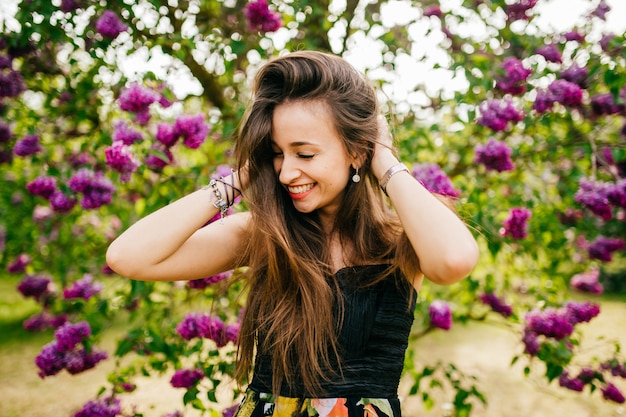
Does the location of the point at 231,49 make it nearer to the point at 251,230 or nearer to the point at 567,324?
the point at 251,230

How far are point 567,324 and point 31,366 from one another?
→ 530cm

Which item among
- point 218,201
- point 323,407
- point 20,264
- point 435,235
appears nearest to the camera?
Result: point 435,235

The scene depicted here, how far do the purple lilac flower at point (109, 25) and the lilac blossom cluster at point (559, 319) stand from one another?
2363 millimetres

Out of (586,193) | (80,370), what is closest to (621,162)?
(586,193)

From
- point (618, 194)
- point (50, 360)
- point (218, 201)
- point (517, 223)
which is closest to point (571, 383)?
point (517, 223)

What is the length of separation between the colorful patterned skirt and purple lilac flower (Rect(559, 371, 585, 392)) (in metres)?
1.43

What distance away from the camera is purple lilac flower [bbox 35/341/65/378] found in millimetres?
2152

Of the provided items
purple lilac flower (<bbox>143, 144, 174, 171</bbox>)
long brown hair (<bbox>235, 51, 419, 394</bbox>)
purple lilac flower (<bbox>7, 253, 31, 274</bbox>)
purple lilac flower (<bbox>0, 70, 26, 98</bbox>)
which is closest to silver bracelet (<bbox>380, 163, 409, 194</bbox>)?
long brown hair (<bbox>235, 51, 419, 394</bbox>)

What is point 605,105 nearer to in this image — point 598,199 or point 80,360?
point 598,199

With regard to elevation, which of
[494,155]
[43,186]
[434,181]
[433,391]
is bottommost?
[433,391]

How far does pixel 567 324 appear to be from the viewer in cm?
231

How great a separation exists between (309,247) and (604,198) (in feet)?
4.53

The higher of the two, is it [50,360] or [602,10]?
[602,10]

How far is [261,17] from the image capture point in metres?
2.33
